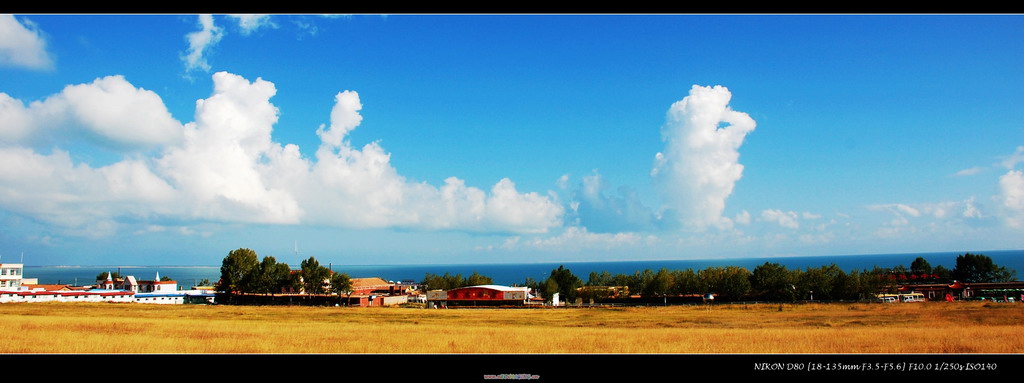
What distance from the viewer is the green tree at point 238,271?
83375 millimetres

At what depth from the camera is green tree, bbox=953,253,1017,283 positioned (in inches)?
4257

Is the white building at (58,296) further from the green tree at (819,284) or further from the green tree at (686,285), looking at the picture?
the green tree at (819,284)

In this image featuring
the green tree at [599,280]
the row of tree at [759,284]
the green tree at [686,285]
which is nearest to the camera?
the row of tree at [759,284]

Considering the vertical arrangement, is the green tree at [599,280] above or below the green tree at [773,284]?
below

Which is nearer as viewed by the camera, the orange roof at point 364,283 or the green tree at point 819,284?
the green tree at point 819,284

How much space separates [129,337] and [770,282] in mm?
72883

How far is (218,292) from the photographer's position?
281 feet

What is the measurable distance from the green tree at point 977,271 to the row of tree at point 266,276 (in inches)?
4220

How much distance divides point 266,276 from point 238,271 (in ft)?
14.3

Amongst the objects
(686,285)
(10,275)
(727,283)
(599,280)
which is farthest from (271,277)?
(599,280)

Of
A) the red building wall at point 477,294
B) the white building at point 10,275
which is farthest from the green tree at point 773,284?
the white building at point 10,275

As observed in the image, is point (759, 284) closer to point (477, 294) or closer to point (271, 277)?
point (477, 294)

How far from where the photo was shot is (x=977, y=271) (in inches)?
4289
